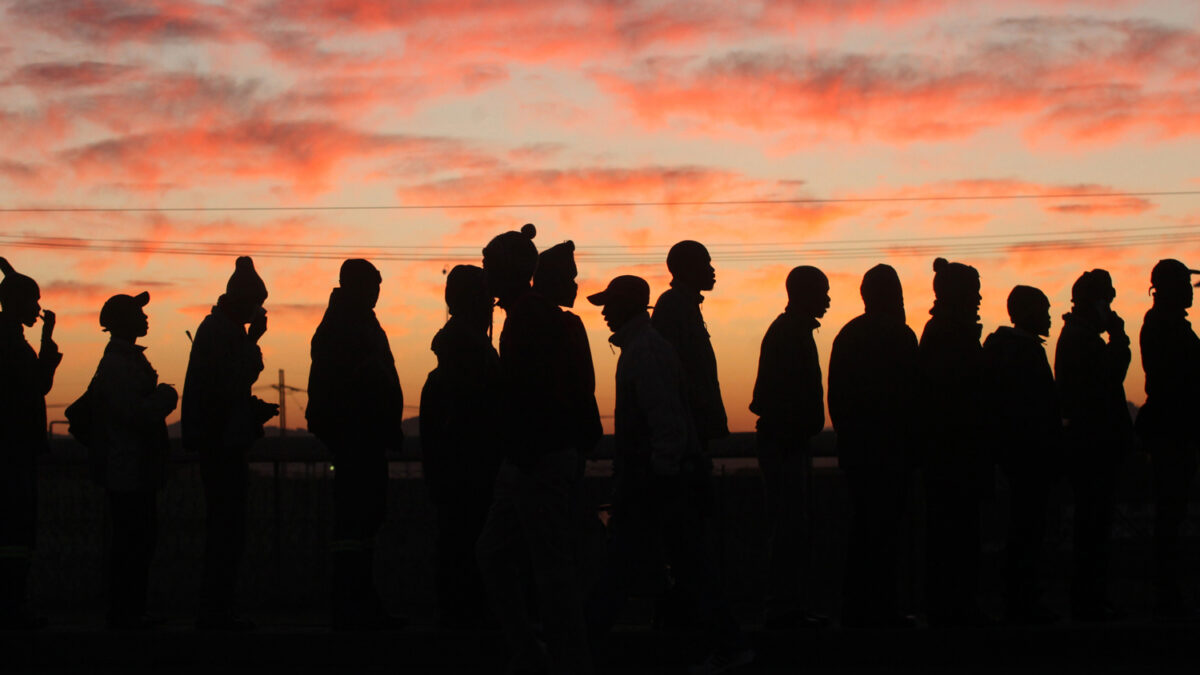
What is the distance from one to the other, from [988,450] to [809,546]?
1208 mm

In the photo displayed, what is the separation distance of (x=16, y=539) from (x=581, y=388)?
3.82 meters

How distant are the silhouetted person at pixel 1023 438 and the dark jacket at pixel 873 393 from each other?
2.00ft

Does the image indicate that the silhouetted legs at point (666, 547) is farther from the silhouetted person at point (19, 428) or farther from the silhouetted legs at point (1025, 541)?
the silhouetted person at point (19, 428)

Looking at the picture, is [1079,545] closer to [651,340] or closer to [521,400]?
[651,340]

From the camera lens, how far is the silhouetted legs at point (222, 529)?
26.8 feet

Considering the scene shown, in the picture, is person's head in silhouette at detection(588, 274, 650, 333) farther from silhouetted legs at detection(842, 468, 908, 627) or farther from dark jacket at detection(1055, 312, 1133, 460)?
dark jacket at detection(1055, 312, 1133, 460)

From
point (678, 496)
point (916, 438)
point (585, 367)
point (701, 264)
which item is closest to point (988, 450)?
point (916, 438)

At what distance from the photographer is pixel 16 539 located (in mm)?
8328

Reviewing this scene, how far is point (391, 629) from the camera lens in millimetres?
8070

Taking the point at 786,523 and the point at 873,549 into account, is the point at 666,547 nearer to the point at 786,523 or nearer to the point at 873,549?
the point at 786,523

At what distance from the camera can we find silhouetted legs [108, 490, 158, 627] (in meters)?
8.18

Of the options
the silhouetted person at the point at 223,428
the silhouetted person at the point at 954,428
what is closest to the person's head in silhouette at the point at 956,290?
the silhouetted person at the point at 954,428

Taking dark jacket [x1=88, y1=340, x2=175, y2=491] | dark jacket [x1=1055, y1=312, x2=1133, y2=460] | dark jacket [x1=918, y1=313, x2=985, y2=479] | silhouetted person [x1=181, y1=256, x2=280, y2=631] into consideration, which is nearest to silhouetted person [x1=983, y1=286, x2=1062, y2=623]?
dark jacket [x1=918, y1=313, x2=985, y2=479]

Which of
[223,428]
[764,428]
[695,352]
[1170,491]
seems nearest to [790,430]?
[764,428]
